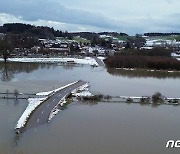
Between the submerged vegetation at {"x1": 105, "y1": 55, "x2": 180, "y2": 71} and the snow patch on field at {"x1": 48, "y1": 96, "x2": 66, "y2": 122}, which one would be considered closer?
the snow patch on field at {"x1": 48, "y1": 96, "x2": 66, "y2": 122}

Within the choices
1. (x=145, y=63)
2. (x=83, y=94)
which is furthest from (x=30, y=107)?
(x=145, y=63)

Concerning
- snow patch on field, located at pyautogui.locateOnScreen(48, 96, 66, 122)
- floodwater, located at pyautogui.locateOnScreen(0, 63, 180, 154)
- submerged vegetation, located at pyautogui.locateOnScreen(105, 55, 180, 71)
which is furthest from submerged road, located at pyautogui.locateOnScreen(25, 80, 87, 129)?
submerged vegetation, located at pyautogui.locateOnScreen(105, 55, 180, 71)

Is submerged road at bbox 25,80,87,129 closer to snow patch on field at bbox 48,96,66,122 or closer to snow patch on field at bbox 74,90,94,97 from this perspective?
snow patch on field at bbox 48,96,66,122

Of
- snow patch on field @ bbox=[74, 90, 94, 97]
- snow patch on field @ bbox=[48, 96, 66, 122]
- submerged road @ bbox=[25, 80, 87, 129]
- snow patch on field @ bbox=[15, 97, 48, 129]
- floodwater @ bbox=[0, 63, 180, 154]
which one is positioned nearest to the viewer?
floodwater @ bbox=[0, 63, 180, 154]

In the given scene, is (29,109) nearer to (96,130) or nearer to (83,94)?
(96,130)

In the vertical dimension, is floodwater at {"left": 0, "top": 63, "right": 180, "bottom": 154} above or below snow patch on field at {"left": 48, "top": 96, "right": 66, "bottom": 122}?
below

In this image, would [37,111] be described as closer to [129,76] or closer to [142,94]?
[142,94]
